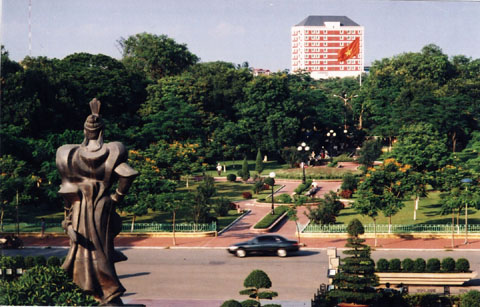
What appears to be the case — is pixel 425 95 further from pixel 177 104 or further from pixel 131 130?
pixel 131 130

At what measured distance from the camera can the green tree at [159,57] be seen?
3642 inches

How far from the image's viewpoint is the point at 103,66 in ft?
234

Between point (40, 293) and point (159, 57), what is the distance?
249ft

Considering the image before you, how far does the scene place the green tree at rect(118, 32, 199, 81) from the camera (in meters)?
92.5

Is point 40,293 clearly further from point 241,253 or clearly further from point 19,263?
point 241,253

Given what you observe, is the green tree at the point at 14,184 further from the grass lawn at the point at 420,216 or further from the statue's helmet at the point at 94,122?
the statue's helmet at the point at 94,122

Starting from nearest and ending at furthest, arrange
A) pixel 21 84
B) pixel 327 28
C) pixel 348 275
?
pixel 348 275, pixel 21 84, pixel 327 28

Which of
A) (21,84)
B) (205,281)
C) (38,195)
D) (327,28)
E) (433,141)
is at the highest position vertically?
(327,28)

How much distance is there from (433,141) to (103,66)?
34263 mm

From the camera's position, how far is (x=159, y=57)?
9262cm

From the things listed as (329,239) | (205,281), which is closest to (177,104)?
(329,239)

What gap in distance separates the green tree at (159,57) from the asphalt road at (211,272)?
5687 cm

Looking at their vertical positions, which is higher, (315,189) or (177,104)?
(177,104)

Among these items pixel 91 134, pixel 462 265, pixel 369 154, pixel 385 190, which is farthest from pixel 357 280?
pixel 369 154
